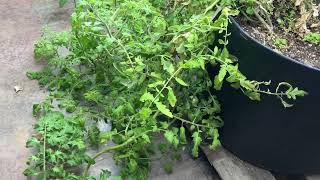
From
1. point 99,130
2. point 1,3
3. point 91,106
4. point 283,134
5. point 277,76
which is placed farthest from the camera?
point 1,3

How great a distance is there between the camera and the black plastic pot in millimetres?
1422

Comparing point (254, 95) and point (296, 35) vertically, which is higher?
point (296, 35)

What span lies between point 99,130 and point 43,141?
0.75ft

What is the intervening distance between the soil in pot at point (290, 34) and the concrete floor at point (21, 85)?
0.60 m

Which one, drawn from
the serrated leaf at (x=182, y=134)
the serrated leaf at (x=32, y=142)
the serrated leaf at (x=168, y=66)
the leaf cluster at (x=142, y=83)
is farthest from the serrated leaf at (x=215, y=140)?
the serrated leaf at (x=32, y=142)

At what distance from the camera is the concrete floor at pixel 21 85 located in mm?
1783

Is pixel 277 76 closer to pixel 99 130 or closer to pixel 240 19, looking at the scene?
pixel 240 19

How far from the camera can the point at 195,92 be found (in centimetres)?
170

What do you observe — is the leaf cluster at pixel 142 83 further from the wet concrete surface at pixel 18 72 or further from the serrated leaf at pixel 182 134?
the wet concrete surface at pixel 18 72

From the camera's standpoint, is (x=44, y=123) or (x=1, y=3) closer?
(x=44, y=123)

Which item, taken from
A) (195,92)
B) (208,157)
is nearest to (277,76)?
(195,92)

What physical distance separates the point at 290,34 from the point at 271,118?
0.32m

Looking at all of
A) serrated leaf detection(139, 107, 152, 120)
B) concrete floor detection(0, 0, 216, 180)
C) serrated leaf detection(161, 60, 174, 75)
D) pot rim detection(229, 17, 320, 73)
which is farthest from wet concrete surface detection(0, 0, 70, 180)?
pot rim detection(229, 17, 320, 73)

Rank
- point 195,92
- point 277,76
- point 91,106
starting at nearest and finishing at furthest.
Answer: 1. point 277,76
2. point 195,92
3. point 91,106
